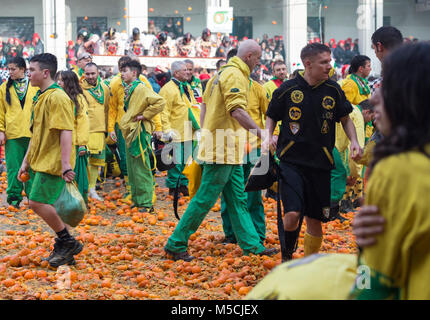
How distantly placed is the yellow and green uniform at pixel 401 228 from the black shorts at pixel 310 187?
3.30 metres

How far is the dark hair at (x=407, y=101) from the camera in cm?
181

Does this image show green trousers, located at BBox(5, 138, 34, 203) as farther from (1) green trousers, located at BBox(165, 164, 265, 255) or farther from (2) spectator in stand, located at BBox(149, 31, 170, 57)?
(2) spectator in stand, located at BBox(149, 31, 170, 57)

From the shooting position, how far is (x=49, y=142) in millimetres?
5703

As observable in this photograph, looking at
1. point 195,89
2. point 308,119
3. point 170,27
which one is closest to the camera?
point 308,119

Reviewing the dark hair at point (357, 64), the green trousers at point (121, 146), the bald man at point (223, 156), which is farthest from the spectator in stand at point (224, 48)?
the bald man at point (223, 156)

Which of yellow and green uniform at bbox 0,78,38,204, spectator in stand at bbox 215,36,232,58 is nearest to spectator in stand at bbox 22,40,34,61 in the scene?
spectator in stand at bbox 215,36,232,58

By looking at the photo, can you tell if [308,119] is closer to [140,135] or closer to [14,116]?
[140,135]

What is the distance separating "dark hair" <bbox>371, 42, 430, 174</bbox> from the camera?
5.95ft

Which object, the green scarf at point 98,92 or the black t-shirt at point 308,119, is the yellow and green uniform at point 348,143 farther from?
the green scarf at point 98,92

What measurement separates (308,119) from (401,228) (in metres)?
3.47

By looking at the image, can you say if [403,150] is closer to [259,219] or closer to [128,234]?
[259,219]

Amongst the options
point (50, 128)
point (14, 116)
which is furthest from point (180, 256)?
point (14, 116)

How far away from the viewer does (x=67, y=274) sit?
18.0 ft
